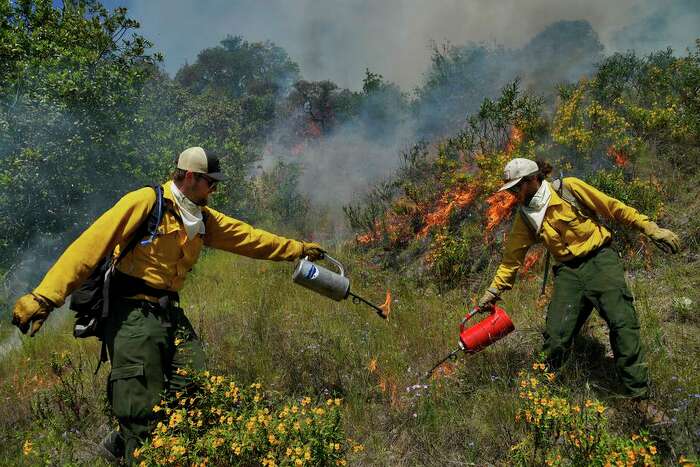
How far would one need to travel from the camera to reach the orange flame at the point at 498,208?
613 cm

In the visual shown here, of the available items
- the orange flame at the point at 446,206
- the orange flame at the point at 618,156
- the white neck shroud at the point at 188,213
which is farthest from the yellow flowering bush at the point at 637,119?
the white neck shroud at the point at 188,213

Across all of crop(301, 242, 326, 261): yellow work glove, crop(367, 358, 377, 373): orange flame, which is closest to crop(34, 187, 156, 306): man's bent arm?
crop(301, 242, 326, 261): yellow work glove

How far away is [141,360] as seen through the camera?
249cm

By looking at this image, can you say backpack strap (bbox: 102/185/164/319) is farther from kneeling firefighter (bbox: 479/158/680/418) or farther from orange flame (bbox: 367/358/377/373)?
kneeling firefighter (bbox: 479/158/680/418)

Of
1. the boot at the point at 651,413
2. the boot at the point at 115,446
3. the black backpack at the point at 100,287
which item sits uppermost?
the boot at the point at 651,413

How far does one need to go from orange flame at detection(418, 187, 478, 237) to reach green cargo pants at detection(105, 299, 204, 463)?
488 centimetres

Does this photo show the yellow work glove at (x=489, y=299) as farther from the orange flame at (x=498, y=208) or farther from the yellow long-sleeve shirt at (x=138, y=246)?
the orange flame at (x=498, y=208)

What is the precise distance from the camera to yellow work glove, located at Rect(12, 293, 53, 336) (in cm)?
209

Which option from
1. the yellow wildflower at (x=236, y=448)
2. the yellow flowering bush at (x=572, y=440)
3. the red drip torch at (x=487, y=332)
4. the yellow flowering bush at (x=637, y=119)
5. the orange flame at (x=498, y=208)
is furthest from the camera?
the orange flame at (x=498, y=208)

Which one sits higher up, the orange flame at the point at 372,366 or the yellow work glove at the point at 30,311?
the orange flame at the point at 372,366

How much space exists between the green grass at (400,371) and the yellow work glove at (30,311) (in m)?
→ 0.75

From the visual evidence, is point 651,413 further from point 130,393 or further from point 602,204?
point 130,393

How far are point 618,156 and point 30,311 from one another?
6.46m

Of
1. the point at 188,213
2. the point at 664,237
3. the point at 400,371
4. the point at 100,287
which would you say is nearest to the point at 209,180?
the point at 188,213
